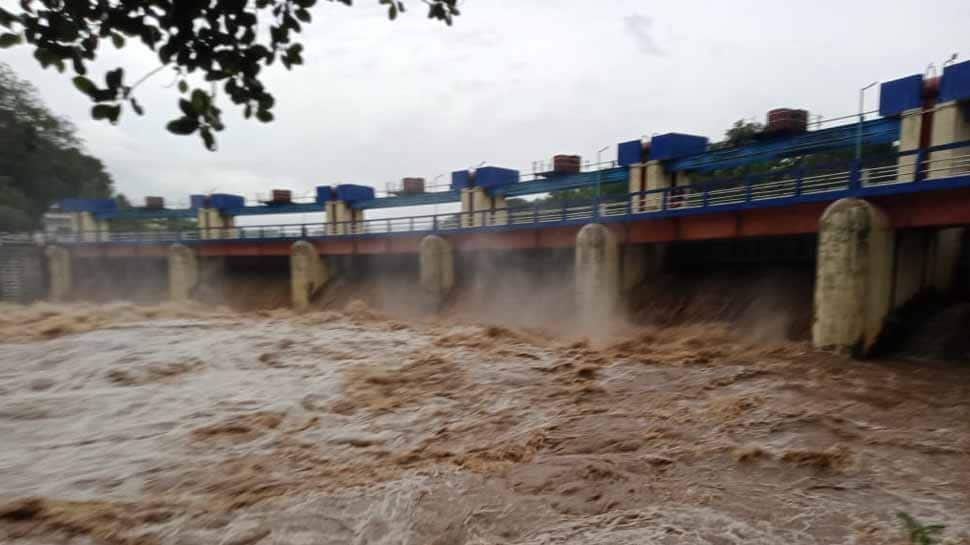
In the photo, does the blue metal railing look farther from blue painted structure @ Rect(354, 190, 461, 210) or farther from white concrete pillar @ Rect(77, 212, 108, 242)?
white concrete pillar @ Rect(77, 212, 108, 242)

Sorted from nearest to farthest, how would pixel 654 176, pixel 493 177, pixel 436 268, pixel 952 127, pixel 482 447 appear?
pixel 482 447
pixel 952 127
pixel 654 176
pixel 436 268
pixel 493 177

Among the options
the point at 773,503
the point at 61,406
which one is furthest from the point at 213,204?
the point at 773,503

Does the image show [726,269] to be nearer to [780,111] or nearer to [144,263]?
[780,111]

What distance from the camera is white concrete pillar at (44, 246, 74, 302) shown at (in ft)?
145

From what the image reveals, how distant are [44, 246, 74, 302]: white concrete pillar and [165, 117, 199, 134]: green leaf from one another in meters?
52.3

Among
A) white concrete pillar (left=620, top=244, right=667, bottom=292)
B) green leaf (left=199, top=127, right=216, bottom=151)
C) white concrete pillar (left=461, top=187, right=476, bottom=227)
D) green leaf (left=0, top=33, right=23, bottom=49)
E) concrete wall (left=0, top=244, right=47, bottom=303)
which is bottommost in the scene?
concrete wall (left=0, top=244, right=47, bottom=303)

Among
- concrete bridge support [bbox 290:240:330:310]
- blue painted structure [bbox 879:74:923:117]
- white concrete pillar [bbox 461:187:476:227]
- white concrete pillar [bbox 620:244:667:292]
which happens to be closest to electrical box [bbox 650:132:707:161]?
white concrete pillar [bbox 620:244:667:292]

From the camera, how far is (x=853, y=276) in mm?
12375

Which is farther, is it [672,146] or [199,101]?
[672,146]

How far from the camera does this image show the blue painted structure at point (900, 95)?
594 inches

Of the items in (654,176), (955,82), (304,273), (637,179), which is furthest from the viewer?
(304,273)

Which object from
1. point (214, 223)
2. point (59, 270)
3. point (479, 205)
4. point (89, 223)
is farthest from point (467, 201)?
point (89, 223)

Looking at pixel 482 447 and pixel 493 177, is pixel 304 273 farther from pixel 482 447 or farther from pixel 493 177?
pixel 482 447

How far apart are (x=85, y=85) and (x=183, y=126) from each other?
1.51 ft
